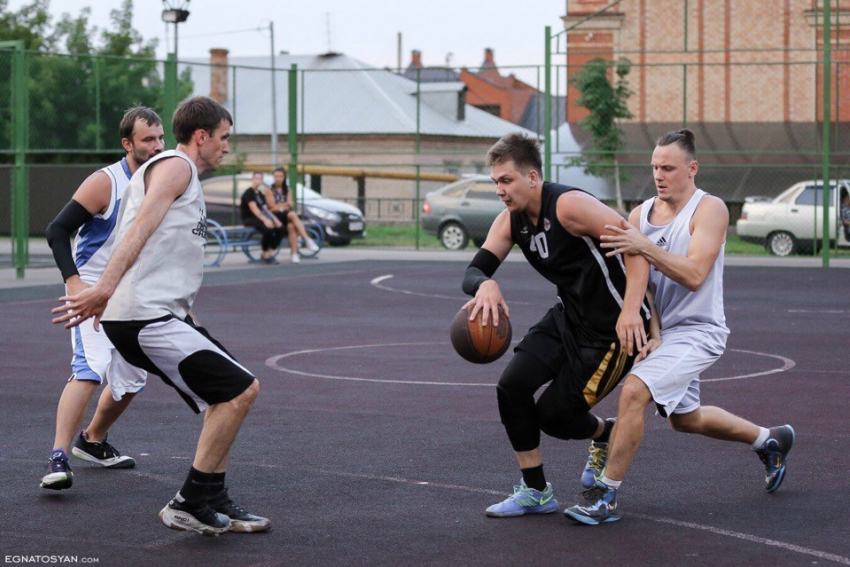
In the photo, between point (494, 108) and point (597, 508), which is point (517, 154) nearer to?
point (597, 508)

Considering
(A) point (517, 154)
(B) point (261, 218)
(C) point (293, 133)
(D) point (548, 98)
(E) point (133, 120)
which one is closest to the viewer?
(A) point (517, 154)

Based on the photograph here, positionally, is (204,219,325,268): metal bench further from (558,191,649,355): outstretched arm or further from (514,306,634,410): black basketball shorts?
(558,191,649,355): outstretched arm

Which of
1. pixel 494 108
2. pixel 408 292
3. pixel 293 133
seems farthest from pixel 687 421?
pixel 494 108

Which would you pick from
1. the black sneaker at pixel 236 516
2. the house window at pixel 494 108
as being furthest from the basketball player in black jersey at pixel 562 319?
the house window at pixel 494 108

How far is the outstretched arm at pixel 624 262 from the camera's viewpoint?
579 centimetres

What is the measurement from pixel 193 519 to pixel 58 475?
1125 mm

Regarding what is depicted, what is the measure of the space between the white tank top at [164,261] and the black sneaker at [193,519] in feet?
2.68

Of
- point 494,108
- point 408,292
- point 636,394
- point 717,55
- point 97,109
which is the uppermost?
point 494,108

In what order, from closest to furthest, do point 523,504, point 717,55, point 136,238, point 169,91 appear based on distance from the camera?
point 136,238, point 523,504, point 169,91, point 717,55

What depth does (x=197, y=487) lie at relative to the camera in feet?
18.3

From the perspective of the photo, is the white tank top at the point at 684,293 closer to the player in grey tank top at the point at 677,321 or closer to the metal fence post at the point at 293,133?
the player in grey tank top at the point at 677,321

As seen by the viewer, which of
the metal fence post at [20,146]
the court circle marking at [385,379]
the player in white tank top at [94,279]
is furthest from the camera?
the metal fence post at [20,146]

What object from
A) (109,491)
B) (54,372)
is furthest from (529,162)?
(54,372)

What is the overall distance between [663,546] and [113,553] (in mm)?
2244
